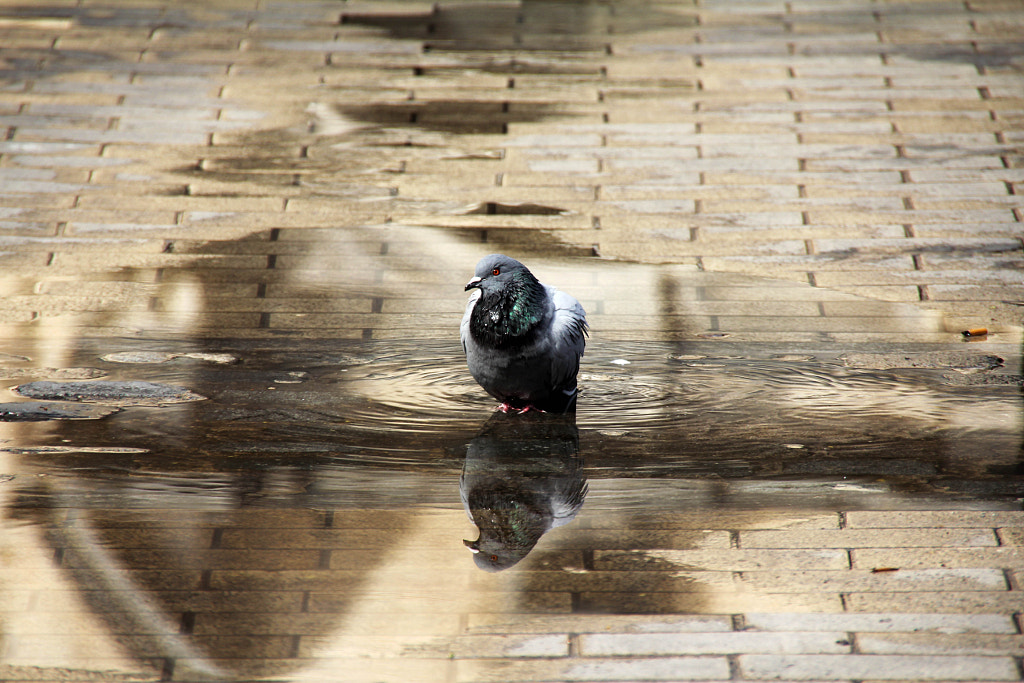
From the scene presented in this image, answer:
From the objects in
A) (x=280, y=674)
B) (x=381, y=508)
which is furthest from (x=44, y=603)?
(x=381, y=508)

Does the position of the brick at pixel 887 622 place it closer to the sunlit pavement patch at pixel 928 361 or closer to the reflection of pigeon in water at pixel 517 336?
the reflection of pigeon in water at pixel 517 336

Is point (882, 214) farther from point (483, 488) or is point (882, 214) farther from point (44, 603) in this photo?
point (44, 603)

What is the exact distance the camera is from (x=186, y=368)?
4578mm

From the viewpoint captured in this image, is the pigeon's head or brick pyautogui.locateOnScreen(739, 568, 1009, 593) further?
the pigeon's head

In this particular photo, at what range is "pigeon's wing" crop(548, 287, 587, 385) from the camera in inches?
160

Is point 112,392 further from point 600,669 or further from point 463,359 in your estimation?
point 600,669

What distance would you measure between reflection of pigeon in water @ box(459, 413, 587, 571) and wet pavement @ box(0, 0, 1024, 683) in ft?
0.06

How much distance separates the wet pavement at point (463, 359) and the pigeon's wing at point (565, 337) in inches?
9.3

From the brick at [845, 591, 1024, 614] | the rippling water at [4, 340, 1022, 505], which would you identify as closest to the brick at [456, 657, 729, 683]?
the brick at [845, 591, 1024, 614]

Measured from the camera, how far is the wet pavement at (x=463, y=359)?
9.61ft

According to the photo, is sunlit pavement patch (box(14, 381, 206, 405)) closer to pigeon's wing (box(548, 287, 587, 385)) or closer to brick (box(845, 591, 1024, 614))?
pigeon's wing (box(548, 287, 587, 385))

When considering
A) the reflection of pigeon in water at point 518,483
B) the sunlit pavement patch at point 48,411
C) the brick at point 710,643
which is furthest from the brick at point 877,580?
the sunlit pavement patch at point 48,411

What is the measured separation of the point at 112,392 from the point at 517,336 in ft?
5.82

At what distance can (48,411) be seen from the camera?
414cm
